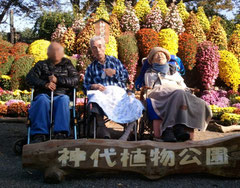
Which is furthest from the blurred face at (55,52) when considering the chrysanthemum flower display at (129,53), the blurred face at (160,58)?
the chrysanthemum flower display at (129,53)

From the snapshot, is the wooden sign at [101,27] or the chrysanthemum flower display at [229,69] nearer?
the wooden sign at [101,27]

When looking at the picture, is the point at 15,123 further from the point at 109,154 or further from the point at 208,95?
the point at 208,95

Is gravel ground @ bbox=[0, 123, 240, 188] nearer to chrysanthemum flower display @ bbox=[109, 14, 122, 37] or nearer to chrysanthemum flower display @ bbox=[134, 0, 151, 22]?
chrysanthemum flower display @ bbox=[109, 14, 122, 37]

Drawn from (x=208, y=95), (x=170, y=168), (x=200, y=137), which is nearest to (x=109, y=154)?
(x=170, y=168)

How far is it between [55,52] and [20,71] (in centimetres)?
460

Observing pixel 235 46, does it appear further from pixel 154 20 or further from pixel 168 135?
pixel 168 135

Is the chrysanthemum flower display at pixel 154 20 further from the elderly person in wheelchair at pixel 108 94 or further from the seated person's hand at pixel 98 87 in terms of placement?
the seated person's hand at pixel 98 87

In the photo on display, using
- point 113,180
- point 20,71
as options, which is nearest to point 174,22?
point 20,71

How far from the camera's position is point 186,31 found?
9.20 m

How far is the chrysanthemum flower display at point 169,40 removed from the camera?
26.9 feet

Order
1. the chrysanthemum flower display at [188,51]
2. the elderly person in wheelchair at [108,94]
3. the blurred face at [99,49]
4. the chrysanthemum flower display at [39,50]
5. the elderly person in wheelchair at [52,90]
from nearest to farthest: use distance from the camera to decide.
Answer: the elderly person in wheelchair at [52,90] → the elderly person in wheelchair at [108,94] → the blurred face at [99,49] → the chrysanthemum flower display at [188,51] → the chrysanthemum flower display at [39,50]

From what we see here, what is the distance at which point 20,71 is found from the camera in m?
7.85

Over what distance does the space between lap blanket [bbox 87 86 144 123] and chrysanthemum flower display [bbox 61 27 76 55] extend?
508 cm

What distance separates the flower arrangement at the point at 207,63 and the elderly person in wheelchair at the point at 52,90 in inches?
213
